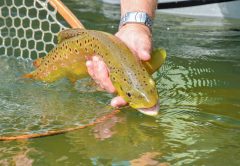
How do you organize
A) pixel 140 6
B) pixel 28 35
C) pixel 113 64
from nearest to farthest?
pixel 113 64 < pixel 140 6 < pixel 28 35

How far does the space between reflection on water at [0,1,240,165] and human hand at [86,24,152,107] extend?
0.24 m

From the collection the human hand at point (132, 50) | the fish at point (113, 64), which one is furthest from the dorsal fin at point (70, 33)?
the human hand at point (132, 50)

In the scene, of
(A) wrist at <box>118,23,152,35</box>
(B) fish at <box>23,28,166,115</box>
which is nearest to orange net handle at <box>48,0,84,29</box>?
(B) fish at <box>23,28,166,115</box>

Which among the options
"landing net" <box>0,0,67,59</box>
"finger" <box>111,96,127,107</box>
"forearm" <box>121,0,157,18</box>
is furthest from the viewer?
"landing net" <box>0,0,67,59</box>

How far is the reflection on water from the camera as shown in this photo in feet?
6.77

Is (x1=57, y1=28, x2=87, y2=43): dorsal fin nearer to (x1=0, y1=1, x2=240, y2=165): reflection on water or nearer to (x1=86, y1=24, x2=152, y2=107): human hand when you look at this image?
(x1=86, y1=24, x2=152, y2=107): human hand

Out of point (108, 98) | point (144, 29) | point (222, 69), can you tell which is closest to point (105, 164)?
point (144, 29)

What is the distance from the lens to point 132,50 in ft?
6.76

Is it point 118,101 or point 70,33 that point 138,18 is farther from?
point 118,101

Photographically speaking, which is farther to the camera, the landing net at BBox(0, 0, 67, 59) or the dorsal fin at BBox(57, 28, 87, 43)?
the landing net at BBox(0, 0, 67, 59)

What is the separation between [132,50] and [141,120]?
1.56ft

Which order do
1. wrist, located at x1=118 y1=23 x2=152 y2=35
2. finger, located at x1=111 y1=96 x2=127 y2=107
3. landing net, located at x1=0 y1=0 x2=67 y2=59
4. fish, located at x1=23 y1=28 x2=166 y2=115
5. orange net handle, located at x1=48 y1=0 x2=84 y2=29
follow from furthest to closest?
landing net, located at x1=0 y1=0 x2=67 y2=59
orange net handle, located at x1=48 y1=0 x2=84 y2=29
wrist, located at x1=118 y1=23 x2=152 y2=35
finger, located at x1=111 y1=96 x2=127 y2=107
fish, located at x1=23 y1=28 x2=166 y2=115

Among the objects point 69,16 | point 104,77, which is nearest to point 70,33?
point 104,77

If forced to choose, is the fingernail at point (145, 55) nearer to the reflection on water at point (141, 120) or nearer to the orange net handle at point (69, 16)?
the reflection on water at point (141, 120)
